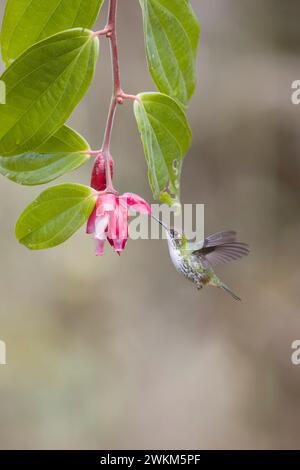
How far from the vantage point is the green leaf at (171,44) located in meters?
0.75

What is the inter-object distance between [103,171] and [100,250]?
0.09 m

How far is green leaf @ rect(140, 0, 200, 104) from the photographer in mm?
746

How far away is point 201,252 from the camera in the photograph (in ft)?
3.70

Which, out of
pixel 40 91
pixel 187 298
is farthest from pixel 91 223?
pixel 187 298

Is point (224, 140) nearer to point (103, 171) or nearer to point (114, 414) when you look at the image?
point (114, 414)

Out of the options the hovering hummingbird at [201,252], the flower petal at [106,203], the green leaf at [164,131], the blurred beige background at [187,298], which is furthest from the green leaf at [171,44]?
the blurred beige background at [187,298]

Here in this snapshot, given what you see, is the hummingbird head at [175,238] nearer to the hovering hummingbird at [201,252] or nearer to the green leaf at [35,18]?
the hovering hummingbird at [201,252]

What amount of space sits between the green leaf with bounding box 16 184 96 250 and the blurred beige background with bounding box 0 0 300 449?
7.22 feet

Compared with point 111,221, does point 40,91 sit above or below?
above

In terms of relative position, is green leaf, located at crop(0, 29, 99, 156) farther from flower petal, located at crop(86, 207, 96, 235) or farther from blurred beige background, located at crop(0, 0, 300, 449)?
blurred beige background, located at crop(0, 0, 300, 449)

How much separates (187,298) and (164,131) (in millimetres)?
2788

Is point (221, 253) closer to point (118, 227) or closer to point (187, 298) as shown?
point (118, 227)

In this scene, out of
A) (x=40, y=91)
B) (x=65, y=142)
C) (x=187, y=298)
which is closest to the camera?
(x=40, y=91)

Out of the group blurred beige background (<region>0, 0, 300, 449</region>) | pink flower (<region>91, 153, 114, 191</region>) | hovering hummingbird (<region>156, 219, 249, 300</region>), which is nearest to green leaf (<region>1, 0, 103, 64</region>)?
pink flower (<region>91, 153, 114, 191</region>)
